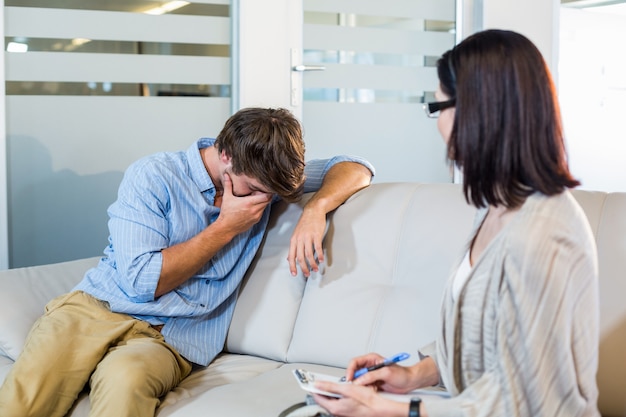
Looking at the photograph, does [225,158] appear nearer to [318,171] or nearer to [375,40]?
[318,171]

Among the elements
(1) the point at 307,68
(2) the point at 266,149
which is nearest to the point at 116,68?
(1) the point at 307,68

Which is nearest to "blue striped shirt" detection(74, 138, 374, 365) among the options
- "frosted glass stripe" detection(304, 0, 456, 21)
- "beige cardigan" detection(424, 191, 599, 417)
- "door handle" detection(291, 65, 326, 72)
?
"beige cardigan" detection(424, 191, 599, 417)

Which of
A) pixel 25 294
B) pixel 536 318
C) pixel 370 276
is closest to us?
pixel 536 318

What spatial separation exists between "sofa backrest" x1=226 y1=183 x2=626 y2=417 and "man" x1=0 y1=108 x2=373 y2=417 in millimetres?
74

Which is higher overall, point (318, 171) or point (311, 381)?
point (318, 171)

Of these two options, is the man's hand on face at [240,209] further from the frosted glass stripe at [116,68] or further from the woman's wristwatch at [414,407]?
the frosted glass stripe at [116,68]

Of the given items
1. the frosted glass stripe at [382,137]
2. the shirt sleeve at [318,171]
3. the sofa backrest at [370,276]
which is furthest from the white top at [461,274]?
the frosted glass stripe at [382,137]

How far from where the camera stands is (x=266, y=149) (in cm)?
201

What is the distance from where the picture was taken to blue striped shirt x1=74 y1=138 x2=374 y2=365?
201 centimetres

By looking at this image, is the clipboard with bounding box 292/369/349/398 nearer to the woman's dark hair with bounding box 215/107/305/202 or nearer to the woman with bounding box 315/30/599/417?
the woman with bounding box 315/30/599/417

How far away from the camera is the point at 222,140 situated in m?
2.08

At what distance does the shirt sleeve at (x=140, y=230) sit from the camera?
1.99 m

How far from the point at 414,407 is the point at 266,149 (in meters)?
0.89

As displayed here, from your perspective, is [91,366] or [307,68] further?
[307,68]
